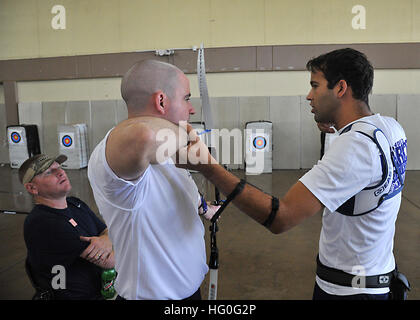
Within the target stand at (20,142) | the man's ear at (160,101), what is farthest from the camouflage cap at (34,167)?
the target stand at (20,142)

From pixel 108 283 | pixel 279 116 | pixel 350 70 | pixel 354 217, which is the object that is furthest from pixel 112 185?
pixel 279 116

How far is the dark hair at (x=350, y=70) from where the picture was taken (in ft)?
4.48

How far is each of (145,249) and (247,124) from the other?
651 centimetres

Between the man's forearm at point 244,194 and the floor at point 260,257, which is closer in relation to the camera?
the man's forearm at point 244,194

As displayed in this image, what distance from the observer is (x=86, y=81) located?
330 inches

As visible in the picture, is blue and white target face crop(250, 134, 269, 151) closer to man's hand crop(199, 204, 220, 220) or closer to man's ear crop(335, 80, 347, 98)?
man's hand crop(199, 204, 220, 220)

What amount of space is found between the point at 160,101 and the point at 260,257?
265cm

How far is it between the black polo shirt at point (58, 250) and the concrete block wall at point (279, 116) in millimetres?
5767

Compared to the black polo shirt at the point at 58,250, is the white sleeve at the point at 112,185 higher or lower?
higher

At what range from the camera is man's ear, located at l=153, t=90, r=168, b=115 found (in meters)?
1.07

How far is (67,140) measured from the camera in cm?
812

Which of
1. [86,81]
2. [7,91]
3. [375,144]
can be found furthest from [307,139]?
[7,91]

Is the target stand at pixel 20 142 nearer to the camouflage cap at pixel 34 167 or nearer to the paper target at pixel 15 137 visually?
the paper target at pixel 15 137
